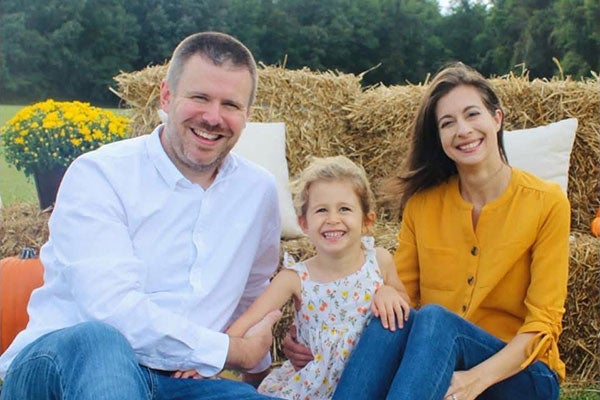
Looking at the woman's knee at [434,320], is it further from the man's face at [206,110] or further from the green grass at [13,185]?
the green grass at [13,185]

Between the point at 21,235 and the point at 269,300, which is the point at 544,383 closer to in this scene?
the point at 269,300

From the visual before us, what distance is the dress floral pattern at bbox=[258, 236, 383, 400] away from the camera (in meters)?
2.00

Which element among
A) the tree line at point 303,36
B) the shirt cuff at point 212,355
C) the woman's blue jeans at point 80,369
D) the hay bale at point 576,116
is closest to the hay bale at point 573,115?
the hay bale at point 576,116

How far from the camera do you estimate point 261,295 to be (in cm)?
204

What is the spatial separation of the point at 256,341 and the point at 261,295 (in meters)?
0.19

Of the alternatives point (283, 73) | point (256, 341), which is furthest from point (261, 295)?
point (283, 73)

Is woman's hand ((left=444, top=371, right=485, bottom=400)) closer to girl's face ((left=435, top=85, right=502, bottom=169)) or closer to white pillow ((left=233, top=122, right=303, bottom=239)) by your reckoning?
girl's face ((left=435, top=85, right=502, bottom=169))

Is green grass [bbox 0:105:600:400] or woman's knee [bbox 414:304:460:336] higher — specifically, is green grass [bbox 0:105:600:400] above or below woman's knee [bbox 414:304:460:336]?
below

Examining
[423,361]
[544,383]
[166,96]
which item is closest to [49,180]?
[166,96]

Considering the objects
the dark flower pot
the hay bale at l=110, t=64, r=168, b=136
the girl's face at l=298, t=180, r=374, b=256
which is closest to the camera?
the girl's face at l=298, t=180, r=374, b=256

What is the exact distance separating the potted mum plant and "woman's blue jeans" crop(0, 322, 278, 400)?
2444mm

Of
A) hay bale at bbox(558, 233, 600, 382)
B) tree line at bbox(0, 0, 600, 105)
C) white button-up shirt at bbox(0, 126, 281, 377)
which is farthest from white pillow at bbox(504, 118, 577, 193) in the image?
tree line at bbox(0, 0, 600, 105)

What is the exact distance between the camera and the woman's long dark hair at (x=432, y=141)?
2146 millimetres

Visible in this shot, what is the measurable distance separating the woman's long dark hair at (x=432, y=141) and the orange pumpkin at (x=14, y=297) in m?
1.59
